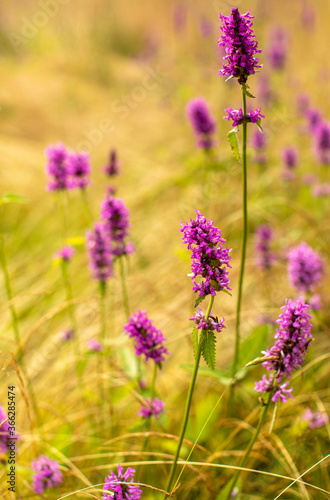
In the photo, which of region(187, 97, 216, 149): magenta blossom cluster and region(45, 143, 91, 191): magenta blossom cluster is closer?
region(45, 143, 91, 191): magenta blossom cluster

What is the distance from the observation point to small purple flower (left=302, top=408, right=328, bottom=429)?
157 cm

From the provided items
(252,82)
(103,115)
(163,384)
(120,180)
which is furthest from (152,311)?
(252,82)

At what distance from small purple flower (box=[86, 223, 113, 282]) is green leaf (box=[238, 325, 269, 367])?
58 centimetres

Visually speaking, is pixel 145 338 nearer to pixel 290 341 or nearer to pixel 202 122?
pixel 290 341

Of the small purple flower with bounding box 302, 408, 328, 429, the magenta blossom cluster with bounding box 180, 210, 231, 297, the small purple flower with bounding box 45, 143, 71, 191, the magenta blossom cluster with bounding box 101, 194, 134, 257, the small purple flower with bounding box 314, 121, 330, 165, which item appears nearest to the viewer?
the magenta blossom cluster with bounding box 180, 210, 231, 297

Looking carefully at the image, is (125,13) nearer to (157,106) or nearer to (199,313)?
(157,106)

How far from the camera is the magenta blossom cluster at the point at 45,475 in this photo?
1.28m

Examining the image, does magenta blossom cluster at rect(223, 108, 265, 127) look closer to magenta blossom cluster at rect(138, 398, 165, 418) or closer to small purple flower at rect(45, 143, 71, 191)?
magenta blossom cluster at rect(138, 398, 165, 418)

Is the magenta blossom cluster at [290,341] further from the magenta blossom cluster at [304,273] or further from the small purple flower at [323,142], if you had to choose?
the small purple flower at [323,142]

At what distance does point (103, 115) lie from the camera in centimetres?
617

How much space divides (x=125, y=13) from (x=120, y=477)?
11496 mm

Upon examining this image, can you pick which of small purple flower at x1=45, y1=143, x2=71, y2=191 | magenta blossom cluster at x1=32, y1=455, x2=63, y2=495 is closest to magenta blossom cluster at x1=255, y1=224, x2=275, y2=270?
small purple flower at x1=45, y1=143, x2=71, y2=191

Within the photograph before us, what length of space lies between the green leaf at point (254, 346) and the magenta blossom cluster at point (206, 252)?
71 cm

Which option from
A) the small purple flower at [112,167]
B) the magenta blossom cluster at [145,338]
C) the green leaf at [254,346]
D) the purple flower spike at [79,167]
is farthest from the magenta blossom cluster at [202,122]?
the magenta blossom cluster at [145,338]
